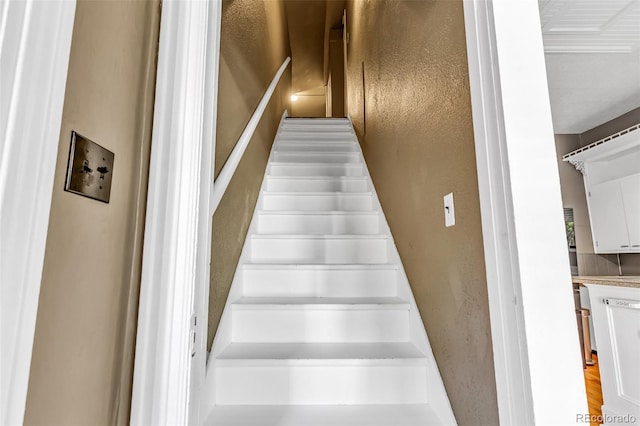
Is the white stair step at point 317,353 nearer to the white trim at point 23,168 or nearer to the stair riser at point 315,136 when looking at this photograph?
the white trim at point 23,168

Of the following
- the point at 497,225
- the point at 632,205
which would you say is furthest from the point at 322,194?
the point at 632,205

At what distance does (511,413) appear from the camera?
0.76 m

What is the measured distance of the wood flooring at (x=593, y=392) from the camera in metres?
2.27

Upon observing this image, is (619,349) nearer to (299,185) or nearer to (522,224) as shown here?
(522,224)

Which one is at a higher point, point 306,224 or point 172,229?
point 306,224

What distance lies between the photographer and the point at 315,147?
11.0 ft

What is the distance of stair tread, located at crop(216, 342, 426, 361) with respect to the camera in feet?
4.34

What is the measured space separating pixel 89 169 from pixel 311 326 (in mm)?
1198

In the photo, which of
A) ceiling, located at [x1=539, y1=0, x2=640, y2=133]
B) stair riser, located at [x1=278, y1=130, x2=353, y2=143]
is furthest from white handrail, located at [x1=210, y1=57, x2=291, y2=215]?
ceiling, located at [x1=539, y1=0, x2=640, y2=133]

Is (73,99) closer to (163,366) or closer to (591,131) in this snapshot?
(163,366)

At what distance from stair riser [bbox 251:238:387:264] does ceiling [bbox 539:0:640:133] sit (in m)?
1.88

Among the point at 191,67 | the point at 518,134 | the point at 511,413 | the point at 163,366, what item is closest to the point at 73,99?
the point at 191,67

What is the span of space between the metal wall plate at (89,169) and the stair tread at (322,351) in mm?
945

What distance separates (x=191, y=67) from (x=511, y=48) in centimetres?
80
